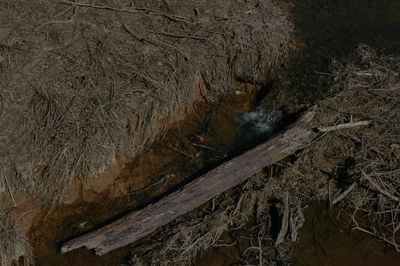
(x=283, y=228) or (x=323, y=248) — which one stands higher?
(x=283, y=228)

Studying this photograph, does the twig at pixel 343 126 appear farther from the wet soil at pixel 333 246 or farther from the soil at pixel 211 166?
the wet soil at pixel 333 246

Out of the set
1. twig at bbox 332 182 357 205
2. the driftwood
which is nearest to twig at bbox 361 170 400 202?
twig at bbox 332 182 357 205

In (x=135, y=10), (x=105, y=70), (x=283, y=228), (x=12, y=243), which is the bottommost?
(x=283, y=228)

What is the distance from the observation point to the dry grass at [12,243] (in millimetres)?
4070

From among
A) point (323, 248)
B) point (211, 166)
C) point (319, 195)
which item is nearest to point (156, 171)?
point (211, 166)

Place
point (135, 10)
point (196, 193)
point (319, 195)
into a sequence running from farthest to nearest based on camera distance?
point (135, 10) < point (319, 195) < point (196, 193)

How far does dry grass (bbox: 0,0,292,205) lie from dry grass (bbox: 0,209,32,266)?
0.39 metres

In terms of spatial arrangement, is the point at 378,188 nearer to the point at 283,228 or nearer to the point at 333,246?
the point at 333,246

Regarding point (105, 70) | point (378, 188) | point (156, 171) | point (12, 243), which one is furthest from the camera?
point (105, 70)

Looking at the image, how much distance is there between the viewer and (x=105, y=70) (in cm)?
545

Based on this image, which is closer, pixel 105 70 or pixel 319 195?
pixel 319 195

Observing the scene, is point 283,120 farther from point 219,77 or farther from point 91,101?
point 91,101

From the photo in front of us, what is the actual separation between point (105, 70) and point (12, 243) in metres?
2.58

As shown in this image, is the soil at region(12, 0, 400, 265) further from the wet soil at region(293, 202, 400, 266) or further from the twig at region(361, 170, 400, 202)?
the twig at region(361, 170, 400, 202)
